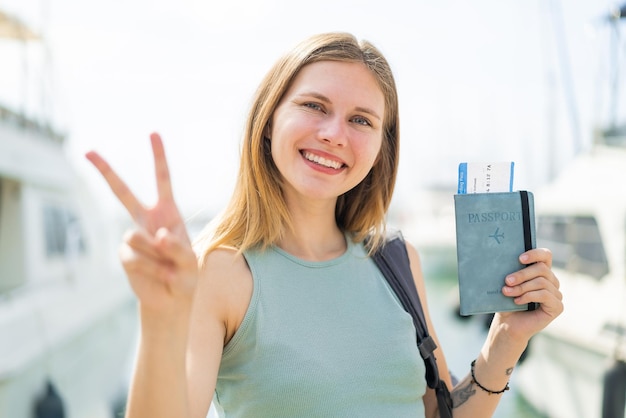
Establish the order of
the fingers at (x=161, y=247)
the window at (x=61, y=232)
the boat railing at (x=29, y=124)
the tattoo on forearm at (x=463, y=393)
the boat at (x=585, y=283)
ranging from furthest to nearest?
the window at (x=61, y=232), the boat railing at (x=29, y=124), the boat at (x=585, y=283), the tattoo on forearm at (x=463, y=393), the fingers at (x=161, y=247)

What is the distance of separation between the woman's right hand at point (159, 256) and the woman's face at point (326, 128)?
1.73ft

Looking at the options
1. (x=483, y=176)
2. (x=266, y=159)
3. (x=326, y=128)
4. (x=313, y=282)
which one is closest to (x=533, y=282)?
(x=483, y=176)

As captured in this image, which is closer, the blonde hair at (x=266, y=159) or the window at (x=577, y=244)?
the blonde hair at (x=266, y=159)

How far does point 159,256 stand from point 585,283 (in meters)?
6.87

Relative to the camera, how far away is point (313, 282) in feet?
5.29

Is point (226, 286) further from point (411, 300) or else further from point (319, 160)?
point (411, 300)

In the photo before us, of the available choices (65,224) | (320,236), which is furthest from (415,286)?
(65,224)

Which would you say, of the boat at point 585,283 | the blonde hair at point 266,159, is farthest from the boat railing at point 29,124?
the boat at point 585,283

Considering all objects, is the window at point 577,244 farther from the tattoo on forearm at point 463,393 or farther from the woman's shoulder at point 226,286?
the woman's shoulder at point 226,286

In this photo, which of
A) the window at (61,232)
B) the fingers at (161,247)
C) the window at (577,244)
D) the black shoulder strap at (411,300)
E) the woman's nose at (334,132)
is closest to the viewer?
the fingers at (161,247)

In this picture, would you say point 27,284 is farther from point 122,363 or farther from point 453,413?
point 453,413

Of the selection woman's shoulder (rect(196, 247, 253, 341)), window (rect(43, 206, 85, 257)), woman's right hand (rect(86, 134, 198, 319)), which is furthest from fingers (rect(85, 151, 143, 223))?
window (rect(43, 206, 85, 257))

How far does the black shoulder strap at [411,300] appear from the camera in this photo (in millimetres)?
1704

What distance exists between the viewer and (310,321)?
1.51m
